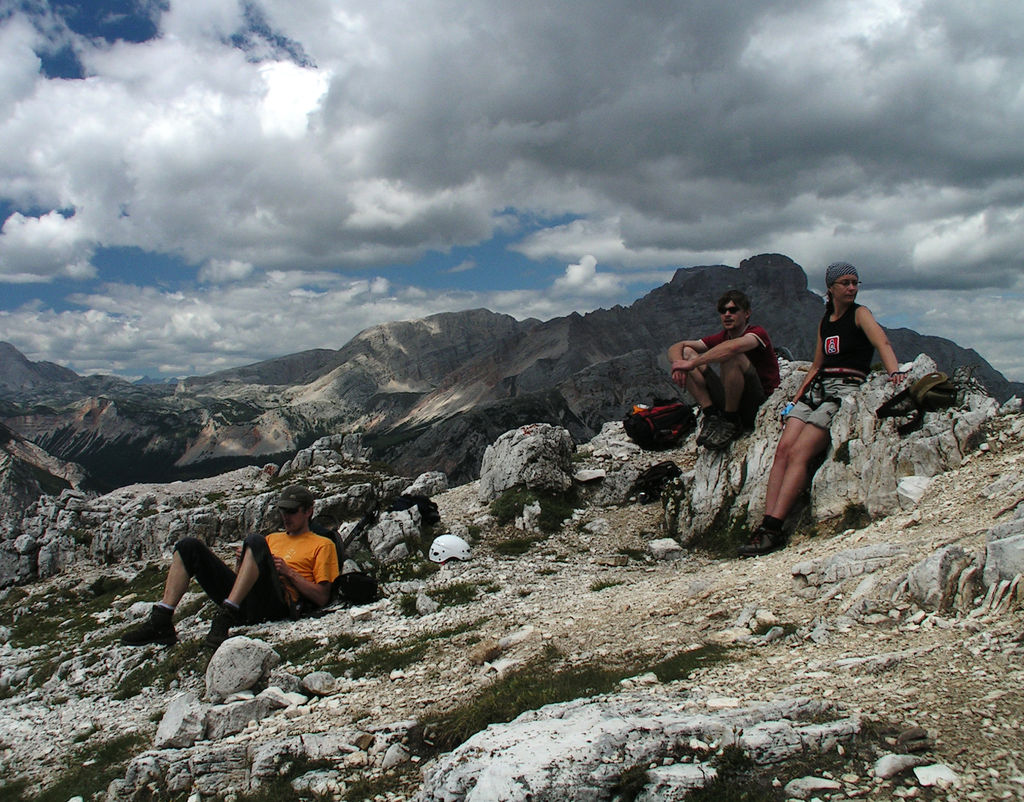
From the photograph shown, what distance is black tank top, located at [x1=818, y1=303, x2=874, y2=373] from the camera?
41.6 ft

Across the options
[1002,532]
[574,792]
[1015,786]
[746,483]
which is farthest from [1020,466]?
[574,792]

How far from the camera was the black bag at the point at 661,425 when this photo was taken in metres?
16.8

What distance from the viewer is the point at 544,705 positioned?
20.4 ft

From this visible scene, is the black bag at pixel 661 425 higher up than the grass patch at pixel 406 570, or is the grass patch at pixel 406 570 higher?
the black bag at pixel 661 425

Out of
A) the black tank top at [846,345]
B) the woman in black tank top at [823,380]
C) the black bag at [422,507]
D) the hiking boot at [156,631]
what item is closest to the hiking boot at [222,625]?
the hiking boot at [156,631]

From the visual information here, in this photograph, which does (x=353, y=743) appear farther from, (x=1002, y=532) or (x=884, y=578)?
(x=1002, y=532)

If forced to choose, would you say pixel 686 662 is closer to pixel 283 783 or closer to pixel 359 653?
pixel 283 783

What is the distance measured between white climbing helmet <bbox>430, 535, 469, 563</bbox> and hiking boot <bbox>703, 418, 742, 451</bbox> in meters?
7.29

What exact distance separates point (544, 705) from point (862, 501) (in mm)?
8258

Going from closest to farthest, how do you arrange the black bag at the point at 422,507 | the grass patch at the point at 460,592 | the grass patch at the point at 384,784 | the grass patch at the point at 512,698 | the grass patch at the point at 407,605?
the grass patch at the point at 384,784, the grass patch at the point at 512,698, the grass patch at the point at 407,605, the grass patch at the point at 460,592, the black bag at the point at 422,507

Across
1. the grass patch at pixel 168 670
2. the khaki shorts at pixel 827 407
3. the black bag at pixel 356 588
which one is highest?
the khaki shorts at pixel 827 407

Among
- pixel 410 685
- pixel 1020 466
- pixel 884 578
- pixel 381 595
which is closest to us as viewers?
pixel 884 578

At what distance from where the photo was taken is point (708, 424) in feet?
52.0

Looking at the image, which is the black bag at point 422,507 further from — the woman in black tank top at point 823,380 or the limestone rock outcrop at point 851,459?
the woman in black tank top at point 823,380
